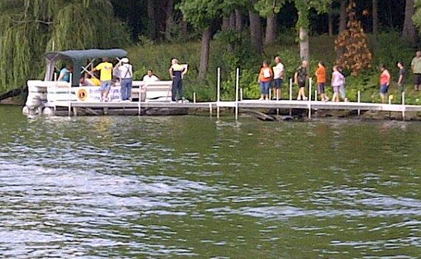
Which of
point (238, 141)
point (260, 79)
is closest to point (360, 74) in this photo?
point (260, 79)

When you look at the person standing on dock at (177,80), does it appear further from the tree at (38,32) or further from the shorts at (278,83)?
the tree at (38,32)

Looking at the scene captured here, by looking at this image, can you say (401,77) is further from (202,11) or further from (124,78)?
(124,78)

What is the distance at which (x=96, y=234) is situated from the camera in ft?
49.0

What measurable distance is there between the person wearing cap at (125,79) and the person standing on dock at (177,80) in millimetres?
1477

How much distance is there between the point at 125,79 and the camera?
1499 inches

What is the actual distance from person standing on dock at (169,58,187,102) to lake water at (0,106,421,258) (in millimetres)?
7566

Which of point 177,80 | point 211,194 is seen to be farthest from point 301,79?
point 211,194

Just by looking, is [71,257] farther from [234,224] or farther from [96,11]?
[96,11]

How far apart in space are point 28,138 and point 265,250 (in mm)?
16236

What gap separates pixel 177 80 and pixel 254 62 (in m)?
6.70

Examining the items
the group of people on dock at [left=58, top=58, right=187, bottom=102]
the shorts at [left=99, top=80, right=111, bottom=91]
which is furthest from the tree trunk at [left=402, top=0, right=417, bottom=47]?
the shorts at [left=99, top=80, right=111, bottom=91]

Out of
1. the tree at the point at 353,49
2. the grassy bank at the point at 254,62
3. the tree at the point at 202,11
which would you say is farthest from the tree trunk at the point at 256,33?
the tree at the point at 353,49

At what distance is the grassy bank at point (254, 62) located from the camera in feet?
133

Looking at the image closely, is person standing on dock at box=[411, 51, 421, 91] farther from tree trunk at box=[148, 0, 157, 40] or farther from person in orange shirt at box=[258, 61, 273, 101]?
tree trunk at box=[148, 0, 157, 40]
